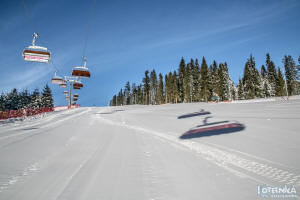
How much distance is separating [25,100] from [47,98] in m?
6.68

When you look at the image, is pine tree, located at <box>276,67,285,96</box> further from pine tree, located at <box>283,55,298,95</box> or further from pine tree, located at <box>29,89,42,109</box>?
pine tree, located at <box>29,89,42,109</box>

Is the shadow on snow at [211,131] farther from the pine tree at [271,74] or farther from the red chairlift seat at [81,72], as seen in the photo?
the pine tree at [271,74]

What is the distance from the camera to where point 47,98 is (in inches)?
2135

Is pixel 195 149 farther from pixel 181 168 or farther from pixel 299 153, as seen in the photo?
pixel 299 153

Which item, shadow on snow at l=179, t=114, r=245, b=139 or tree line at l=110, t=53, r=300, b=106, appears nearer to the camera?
shadow on snow at l=179, t=114, r=245, b=139

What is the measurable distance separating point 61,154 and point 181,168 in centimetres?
286

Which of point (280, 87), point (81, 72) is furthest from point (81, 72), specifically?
point (280, 87)

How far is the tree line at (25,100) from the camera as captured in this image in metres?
47.1

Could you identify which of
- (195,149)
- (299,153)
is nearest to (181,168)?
(195,149)

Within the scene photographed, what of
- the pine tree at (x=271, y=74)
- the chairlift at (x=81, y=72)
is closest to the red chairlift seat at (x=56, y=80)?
the chairlift at (x=81, y=72)

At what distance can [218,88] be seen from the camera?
48.7 metres

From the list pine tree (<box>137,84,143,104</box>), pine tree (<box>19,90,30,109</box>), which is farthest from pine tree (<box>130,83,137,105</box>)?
pine tree (<box>19,90,30,109</box>)

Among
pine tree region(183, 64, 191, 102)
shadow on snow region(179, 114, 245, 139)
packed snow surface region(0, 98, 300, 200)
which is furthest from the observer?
pine tree region(183, 64, 191, 102)

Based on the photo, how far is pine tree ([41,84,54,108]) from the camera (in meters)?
52.9
